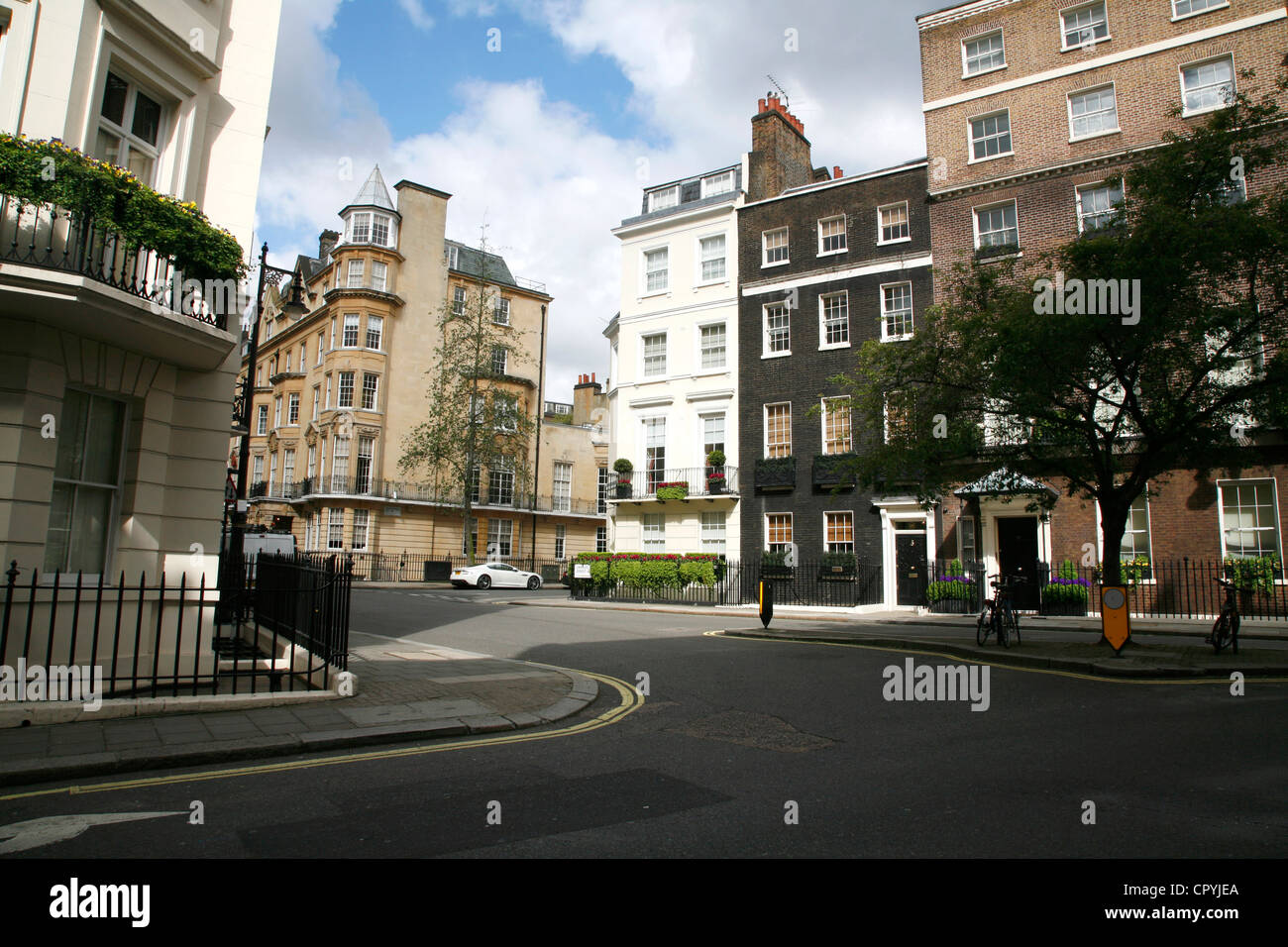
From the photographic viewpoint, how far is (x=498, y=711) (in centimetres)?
771

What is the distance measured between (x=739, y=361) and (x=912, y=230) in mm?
7652

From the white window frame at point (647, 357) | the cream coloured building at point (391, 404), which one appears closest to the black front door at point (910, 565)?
the white window frame at point (647, 357)

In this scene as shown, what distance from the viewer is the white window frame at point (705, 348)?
3048 centimetres

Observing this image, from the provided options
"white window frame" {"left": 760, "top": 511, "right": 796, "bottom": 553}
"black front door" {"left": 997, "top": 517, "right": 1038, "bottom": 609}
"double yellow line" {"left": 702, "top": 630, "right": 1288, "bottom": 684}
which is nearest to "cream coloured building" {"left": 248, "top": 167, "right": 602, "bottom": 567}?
"white window frame" {"left": 760, "top": 511, "right": 796, "bottom": 553}

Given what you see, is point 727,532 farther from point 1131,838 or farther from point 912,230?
point 1131,838

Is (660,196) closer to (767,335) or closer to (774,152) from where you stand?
(774,152)

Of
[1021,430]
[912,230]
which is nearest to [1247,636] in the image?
[1021,430]

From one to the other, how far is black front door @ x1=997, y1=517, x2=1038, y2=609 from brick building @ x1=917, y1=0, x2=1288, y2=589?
0.17ft

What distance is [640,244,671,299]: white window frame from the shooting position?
3262 centimetres

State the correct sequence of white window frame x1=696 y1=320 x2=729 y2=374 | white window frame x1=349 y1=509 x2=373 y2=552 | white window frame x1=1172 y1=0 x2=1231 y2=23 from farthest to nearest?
white window frame x1=349 y1=509 x2=373 y2=552 < white window frame x1=696 y1=320 x2=729 y2=374 < white window frame x1=1172 y1=0 x2=1231 y2=23

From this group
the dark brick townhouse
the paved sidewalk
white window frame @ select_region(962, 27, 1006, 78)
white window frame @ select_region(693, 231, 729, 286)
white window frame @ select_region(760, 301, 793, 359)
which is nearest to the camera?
the paved sidewalk

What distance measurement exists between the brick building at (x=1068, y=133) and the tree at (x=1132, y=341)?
7.47 m

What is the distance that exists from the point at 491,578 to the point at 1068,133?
29077mm

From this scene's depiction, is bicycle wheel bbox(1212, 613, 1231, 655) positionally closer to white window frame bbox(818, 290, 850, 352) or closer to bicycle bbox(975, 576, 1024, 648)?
bicycle bbox(975, 576, 1024, 648)
